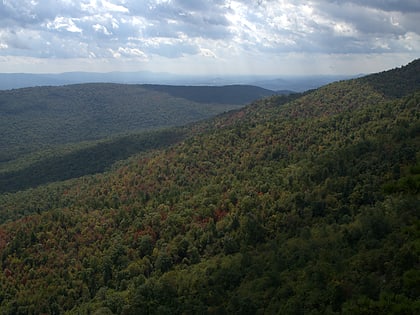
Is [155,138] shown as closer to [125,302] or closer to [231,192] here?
[231,192]

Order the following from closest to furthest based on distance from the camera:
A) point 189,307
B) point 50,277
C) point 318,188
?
point 189,307
point 318,188
point 50,277

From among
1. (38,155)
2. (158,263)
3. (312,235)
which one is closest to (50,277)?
(158,263)

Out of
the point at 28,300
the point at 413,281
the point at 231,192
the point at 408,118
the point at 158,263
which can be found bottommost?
the point at 28,300

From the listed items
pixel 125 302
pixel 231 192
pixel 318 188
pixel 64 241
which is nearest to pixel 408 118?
pixel 318 188

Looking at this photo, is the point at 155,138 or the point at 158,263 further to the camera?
the point at 155,138

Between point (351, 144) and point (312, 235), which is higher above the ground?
point (351, 144)

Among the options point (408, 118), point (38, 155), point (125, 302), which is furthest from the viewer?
Result: point (38, 155)

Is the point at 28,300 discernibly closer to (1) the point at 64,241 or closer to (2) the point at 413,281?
(1) the point at 64,241
